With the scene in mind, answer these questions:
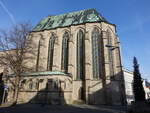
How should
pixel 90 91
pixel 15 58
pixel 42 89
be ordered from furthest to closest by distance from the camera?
1. pixel 90 91
2. pixel 42 89
3. pixel 15 58

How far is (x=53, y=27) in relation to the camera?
3712 centimetres

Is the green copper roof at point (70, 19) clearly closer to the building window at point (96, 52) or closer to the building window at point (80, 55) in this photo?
the building window at point (96, 52)

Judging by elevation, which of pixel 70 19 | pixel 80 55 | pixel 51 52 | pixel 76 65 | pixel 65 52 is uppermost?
pixel 70 19

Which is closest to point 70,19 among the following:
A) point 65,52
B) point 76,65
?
point 65,52

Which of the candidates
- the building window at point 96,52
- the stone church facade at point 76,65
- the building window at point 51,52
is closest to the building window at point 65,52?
the stone church facade at point 76,65

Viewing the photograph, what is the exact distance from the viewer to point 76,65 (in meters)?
30.5

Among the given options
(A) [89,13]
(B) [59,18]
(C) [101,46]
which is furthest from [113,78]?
(B) [59,18]

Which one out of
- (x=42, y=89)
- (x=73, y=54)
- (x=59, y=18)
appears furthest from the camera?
(x=59, y=18)

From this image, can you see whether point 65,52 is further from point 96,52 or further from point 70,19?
point 70,19

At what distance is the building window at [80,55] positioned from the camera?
97.1 ft

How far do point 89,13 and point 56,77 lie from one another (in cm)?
2076

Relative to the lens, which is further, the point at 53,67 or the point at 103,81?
the point at 53,67

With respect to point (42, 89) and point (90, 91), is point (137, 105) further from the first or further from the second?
point (42, 89)

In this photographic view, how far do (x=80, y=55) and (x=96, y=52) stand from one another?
11.9ft
